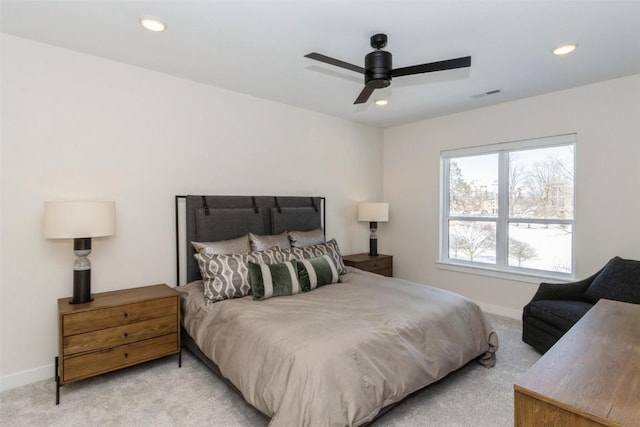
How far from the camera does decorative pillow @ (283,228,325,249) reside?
360cm

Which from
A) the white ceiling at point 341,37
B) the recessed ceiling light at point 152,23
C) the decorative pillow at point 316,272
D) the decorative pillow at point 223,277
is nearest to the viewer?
the white ceiling at point 341,37

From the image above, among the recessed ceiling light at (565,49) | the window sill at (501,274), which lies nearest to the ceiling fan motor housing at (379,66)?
the recessed ceiling light at (565,49)

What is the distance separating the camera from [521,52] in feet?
8.77

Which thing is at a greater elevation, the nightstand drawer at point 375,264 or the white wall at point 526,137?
the white wall at point 526,137

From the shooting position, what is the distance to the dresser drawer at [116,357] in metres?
2.30

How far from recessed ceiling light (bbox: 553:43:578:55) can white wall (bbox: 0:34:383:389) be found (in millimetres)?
2721

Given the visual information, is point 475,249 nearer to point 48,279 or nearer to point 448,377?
point 448,377

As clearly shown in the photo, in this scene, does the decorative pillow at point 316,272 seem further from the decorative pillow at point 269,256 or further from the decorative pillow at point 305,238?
the decorative pillow at point 305,238

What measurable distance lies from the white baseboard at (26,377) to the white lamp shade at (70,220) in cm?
108

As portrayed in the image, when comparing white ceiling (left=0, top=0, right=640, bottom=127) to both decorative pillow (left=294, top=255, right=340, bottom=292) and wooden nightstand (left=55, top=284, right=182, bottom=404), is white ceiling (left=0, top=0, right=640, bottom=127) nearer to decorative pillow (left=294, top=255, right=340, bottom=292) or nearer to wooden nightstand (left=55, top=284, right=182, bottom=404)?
decorative pillow (left=294, top=255, right=340, bottom=292)

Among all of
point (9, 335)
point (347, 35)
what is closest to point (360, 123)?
point (347, 35)

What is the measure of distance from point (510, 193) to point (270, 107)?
10.2ft

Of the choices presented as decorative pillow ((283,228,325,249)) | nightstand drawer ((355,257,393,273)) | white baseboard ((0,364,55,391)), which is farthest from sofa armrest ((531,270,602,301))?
white baseboard ((0,364,55,391))

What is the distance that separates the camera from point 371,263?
446 cm
